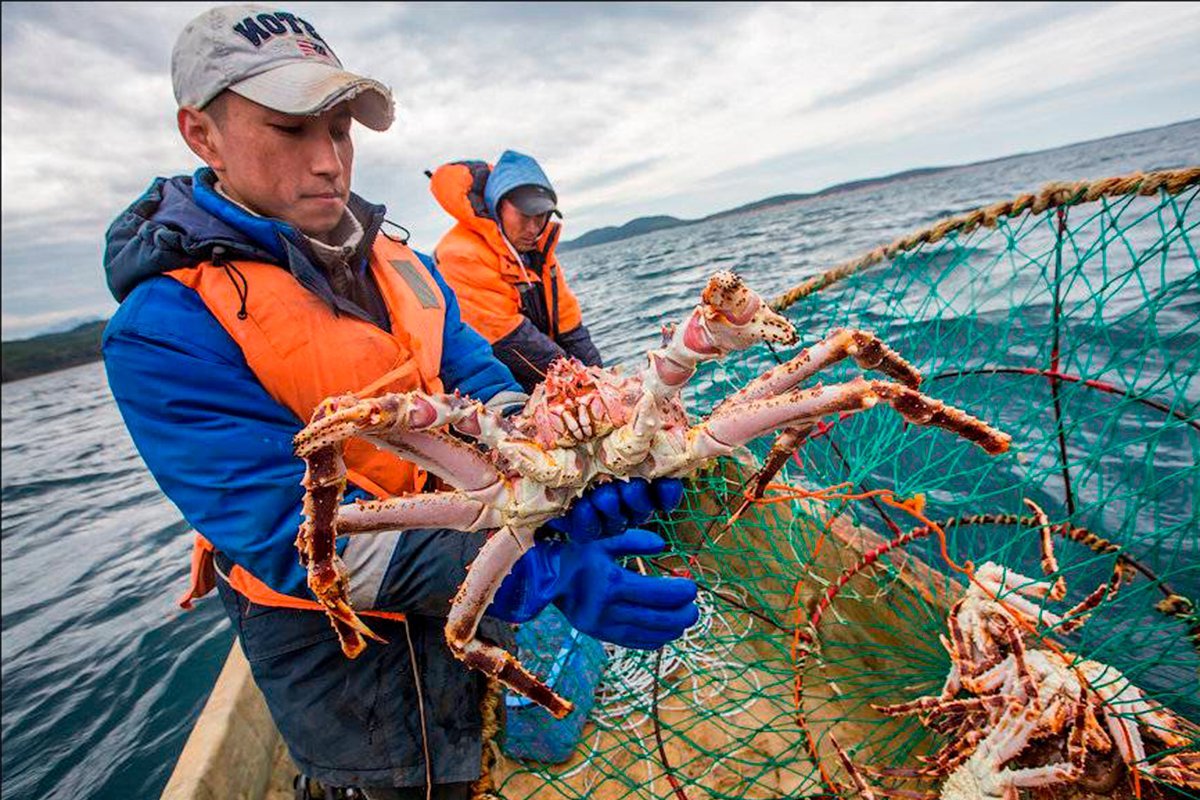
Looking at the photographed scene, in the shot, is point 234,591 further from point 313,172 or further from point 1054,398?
point 1054,398

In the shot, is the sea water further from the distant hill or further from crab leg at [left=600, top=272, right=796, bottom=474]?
the distant hill

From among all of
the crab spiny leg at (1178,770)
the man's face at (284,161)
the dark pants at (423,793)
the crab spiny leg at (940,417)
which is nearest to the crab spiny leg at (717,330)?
the crab spiny leg at (940,417)

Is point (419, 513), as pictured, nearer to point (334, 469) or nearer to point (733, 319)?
point (334, 469)

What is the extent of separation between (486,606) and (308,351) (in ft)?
3.67

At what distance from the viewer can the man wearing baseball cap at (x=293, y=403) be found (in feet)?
5.95

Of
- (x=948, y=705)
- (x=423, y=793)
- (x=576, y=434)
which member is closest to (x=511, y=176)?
(x=576, y=434)

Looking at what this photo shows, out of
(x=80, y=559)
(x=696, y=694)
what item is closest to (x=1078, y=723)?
(x=696, y=694)

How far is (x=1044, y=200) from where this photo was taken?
218 cm

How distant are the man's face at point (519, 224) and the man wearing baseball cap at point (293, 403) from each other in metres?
2.93

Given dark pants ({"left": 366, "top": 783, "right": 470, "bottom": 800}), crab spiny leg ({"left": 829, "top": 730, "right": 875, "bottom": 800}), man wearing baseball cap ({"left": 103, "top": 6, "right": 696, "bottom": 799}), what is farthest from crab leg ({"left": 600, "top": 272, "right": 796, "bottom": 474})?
crab spiny leg ({"left": 829, "top": 730, "right": 875, "bottom": 800})

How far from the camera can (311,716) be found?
6.75 ft

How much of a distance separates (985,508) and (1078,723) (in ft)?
8.45

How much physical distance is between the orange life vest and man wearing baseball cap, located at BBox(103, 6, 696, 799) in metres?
2.63

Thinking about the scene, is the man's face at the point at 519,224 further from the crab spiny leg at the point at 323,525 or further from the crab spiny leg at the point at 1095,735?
the crab spiny leg at the point at 1095,735
